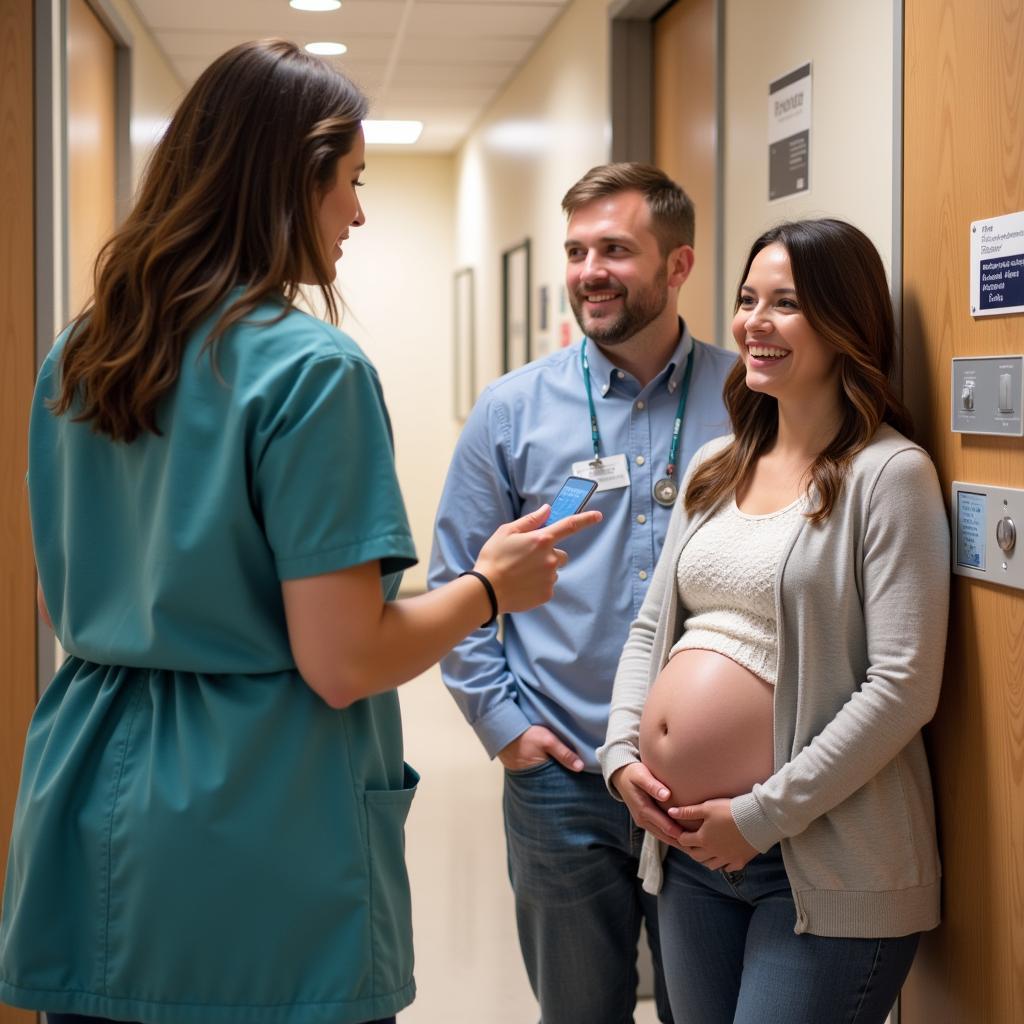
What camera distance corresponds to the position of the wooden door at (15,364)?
2904mm

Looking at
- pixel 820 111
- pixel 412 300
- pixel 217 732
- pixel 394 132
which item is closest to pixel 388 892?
pixel 217 732

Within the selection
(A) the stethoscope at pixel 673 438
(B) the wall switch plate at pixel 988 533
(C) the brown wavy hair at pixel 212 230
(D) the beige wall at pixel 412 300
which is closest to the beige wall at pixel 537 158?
(D) the beige wall at pixel 412 300

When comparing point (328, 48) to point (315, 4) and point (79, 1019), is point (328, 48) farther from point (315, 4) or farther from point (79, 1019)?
point (79, 1019)

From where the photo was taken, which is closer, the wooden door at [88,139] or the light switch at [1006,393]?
the light switch at [1006,393]

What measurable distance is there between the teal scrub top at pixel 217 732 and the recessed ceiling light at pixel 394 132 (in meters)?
6.50

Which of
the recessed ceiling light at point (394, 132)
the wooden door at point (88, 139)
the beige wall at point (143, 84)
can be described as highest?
the recessed ceiling light at point (394, 132)

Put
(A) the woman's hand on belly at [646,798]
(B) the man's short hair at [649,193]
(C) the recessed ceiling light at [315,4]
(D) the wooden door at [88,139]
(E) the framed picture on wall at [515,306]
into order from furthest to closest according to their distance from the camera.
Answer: (E) the framed picture on wall at [515,306] < (C) the recessed ceiling light at [315,4] < (D) the wooden door at [88,139] < (B) the man's short hair at [649,193] < (A) the woman's hand on belly at [646,798]

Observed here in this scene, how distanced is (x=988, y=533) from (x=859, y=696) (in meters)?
0.27

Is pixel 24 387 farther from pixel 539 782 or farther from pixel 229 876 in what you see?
pixel 229 876

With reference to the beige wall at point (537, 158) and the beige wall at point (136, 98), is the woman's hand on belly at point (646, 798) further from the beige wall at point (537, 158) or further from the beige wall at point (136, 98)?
the beige wall at point (537, 158)

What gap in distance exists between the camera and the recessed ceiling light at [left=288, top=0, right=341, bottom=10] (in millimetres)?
4969

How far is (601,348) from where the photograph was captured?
7.63 ft

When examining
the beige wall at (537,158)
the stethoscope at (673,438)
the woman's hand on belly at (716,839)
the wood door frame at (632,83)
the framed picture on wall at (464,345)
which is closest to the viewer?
the woman's hand on belly at (716,839)

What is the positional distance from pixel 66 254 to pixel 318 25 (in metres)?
2.77
